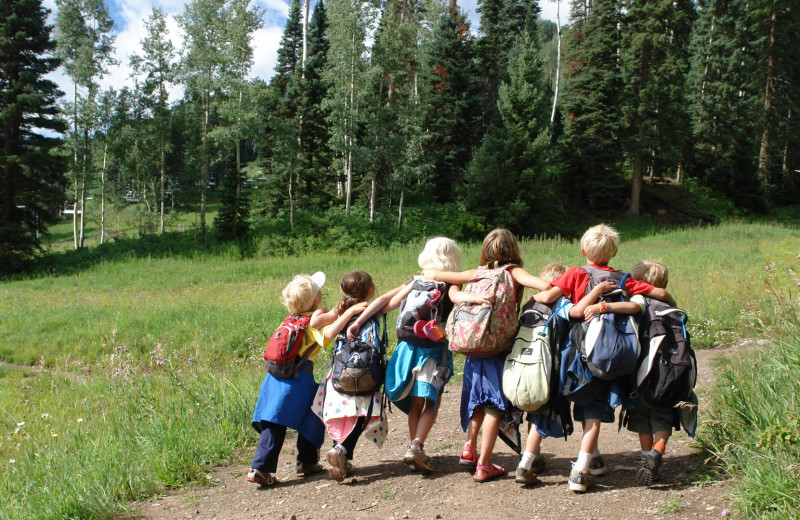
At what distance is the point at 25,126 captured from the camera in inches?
1075

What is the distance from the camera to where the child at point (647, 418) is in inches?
154

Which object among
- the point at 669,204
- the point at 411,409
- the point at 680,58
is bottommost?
the point at 411,409

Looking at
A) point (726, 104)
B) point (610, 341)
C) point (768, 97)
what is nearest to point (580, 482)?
point (610, 341)

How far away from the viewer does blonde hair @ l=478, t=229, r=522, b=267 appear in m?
4.30

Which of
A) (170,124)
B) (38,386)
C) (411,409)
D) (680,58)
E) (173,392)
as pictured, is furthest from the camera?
(680,58)

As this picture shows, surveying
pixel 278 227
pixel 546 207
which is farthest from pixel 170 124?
pixel 546 207

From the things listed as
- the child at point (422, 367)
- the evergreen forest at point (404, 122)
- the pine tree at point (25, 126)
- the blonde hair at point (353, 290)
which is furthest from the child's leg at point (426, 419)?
the pine tree at point (25, 126)

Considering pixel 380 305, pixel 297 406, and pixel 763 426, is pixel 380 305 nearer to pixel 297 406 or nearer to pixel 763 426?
pixel 297 406

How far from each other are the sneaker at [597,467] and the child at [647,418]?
28 cm

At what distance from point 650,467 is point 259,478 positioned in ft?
8.93

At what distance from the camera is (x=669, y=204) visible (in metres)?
38.3

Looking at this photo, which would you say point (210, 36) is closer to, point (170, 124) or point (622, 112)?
point (170, 124)

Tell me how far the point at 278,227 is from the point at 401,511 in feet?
84.3

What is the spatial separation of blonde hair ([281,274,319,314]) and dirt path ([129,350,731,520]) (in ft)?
4.38
